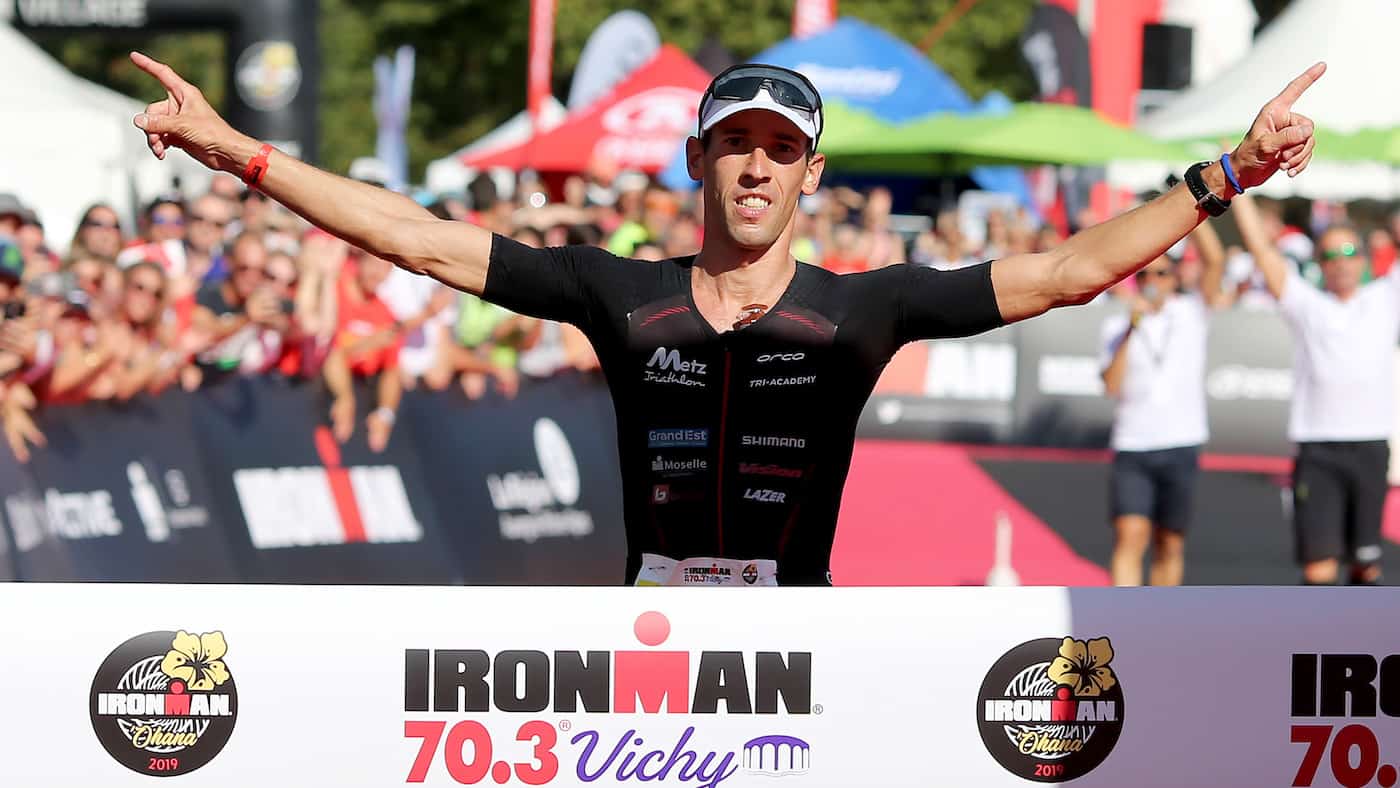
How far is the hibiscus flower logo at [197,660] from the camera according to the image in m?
3.49

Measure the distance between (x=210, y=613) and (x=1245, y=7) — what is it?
33019mm

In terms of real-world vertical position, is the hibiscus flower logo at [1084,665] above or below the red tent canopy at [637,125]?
below

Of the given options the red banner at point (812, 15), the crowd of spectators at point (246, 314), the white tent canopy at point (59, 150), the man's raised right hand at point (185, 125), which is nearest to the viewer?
the man's raised right hand at point (185, 125)

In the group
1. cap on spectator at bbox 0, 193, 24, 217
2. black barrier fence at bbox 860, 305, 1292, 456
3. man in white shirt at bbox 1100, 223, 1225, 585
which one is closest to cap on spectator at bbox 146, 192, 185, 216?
cap on spectator at bbox 0, 193, 24, 217

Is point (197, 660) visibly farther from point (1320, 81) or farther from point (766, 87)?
point (1320, 81)

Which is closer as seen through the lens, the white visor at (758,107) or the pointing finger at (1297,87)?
the pointing finger at (1297,87)

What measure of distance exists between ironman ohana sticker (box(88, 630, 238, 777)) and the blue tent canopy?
17.6 meters

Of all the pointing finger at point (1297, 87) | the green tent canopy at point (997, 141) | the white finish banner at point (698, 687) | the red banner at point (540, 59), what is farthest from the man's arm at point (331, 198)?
the red banner at point (540, 59)

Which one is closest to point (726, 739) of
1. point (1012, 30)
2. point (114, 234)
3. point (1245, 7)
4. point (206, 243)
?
point (114, 234)

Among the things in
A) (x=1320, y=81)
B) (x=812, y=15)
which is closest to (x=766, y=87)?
(x=1320, y=81)

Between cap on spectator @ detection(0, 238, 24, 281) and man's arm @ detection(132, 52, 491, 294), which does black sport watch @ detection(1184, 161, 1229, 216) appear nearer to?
man's arm @ detection(132, 52, 491, 294)

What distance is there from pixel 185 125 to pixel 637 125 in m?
18.5

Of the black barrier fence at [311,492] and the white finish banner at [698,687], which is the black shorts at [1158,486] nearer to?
the black barrier fence at [311,492]

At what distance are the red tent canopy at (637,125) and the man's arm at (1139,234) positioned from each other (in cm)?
1772
